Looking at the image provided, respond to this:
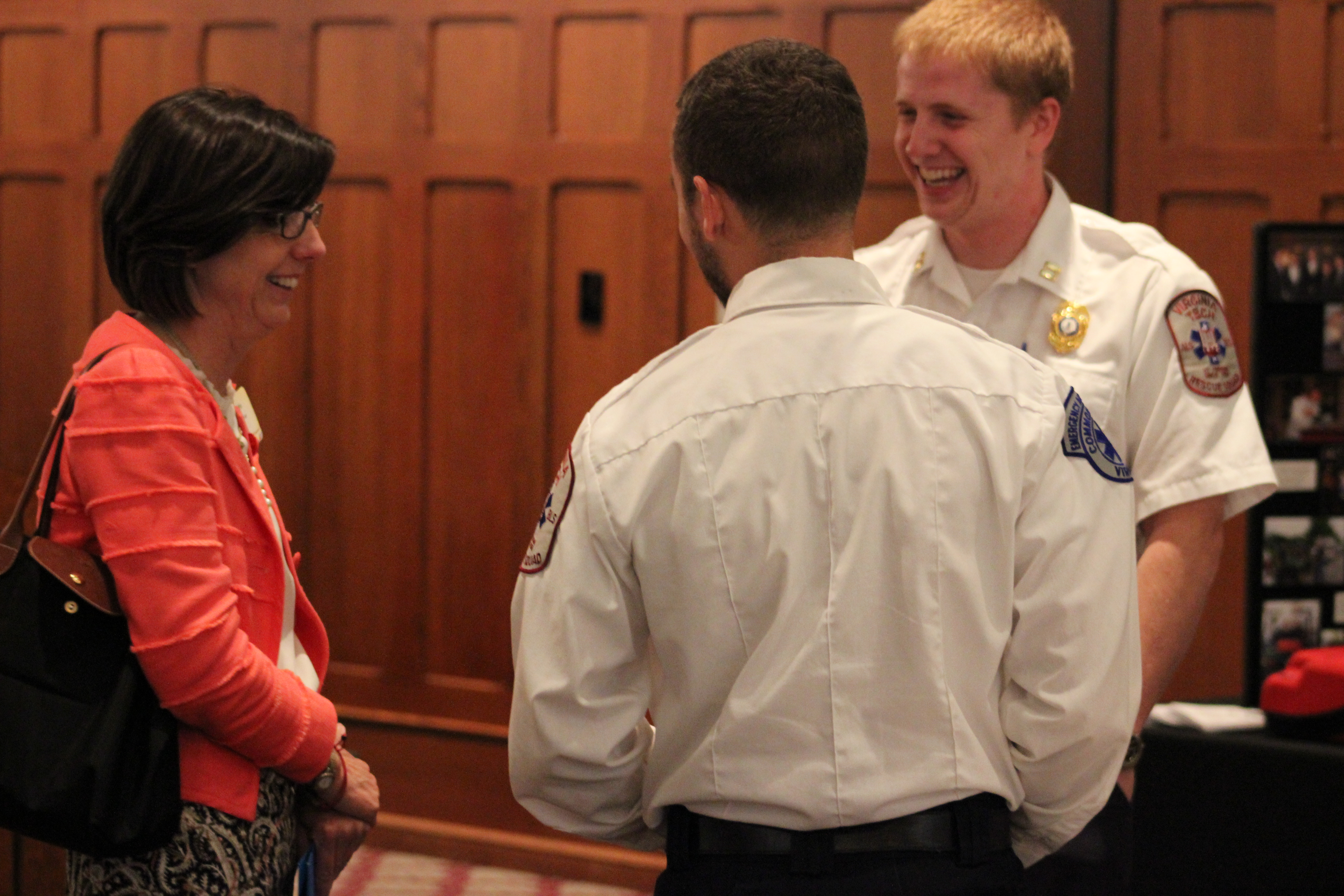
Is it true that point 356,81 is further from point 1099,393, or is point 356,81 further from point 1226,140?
point 1099,393

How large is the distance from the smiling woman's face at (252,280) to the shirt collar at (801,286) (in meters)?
0.52

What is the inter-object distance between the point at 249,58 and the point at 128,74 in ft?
1.53

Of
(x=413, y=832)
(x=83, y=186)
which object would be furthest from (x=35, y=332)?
(x=413, y=832)

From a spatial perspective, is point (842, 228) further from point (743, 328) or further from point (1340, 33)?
point (1340, 33)

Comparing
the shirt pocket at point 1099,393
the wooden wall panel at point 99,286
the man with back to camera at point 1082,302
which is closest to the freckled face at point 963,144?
the man with back to camera at point 1082,302

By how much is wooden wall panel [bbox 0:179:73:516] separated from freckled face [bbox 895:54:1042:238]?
3.53m

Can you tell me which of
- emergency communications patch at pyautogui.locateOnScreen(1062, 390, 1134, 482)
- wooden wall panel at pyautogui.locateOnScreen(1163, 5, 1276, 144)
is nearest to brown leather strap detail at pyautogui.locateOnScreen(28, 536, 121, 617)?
emergency communications patch at pyautogui.locateOnScreen(1062, 390, 1134, 482)

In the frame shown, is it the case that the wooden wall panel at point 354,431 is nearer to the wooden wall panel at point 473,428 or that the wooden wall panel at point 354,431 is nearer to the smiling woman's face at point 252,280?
the wooden wall panel at point 473,428

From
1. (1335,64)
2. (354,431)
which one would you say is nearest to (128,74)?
(354,431)

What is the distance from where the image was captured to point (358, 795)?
1.56 m

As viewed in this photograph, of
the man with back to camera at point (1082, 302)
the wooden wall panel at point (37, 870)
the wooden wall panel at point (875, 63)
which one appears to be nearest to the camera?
the man with back to camera at point (1082, 302)

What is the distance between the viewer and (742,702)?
125 cm

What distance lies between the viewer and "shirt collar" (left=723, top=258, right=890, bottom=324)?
1316 millimetres

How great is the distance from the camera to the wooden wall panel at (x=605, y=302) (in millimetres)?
3914
